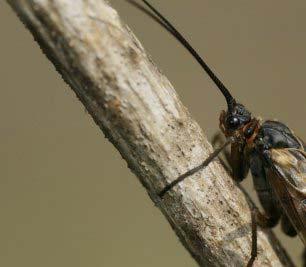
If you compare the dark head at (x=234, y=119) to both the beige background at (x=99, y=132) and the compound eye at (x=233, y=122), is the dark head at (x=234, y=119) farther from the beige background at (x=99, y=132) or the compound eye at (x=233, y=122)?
the beige background at (x=99, y=132)

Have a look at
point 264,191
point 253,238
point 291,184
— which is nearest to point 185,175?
point 253,238

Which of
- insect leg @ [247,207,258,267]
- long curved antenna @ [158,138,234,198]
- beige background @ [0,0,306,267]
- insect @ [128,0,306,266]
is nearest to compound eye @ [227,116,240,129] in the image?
insect @ [128,0,306,266]

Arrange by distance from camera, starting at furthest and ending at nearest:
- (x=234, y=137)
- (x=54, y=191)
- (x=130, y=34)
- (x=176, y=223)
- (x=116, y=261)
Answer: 1. (x=54, y=191)
2. (x=116, y=261)
3. (x=234, y=137)
4. (x=176, y=223)
5. (x=130, y=34)

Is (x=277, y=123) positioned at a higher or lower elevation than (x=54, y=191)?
lower

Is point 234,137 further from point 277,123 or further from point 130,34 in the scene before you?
point 130,34

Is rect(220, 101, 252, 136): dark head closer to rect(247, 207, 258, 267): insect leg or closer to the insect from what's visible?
the insect

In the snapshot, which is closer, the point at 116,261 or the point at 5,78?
the point at 116,261

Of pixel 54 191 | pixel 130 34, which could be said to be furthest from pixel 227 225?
pixel 54 191

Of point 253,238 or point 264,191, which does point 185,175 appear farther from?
point 264,191
